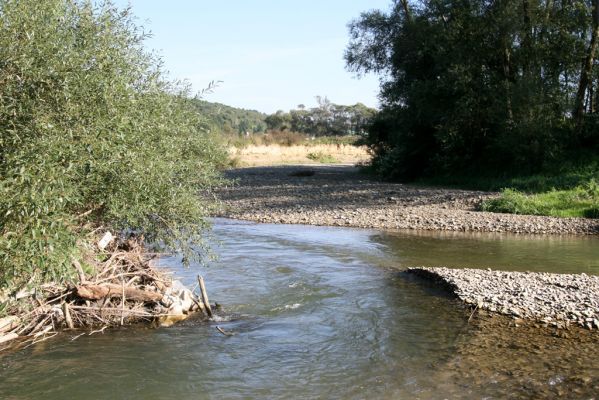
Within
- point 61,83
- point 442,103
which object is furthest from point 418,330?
point 442,103

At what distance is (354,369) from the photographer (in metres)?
9.68

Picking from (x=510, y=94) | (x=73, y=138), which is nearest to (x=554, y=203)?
(x=510, y=94)

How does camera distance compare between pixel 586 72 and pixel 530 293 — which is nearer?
pixel 530 293

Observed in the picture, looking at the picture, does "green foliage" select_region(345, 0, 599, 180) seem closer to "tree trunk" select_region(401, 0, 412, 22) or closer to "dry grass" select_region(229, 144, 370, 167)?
"tree trunk" select_region(401, 0, 412, 22)

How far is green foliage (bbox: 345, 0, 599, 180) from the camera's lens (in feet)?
102

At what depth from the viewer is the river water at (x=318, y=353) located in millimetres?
8852

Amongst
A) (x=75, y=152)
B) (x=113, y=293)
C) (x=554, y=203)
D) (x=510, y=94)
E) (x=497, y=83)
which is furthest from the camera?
(x=497, y=83)

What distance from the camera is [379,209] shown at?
28.1 m

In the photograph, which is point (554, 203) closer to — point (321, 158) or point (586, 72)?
point (586, 72)

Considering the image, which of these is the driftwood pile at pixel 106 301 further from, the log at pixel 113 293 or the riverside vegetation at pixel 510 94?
the riverside vegetation at pixel 510 94

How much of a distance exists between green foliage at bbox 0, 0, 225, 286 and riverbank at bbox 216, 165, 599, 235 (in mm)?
7049

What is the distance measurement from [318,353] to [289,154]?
209ft

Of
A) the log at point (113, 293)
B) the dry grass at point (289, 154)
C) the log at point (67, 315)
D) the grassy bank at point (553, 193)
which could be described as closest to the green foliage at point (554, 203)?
the grassy bank at point (553, 193)

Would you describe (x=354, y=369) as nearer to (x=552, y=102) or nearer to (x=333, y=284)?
(x=333, y=284)
